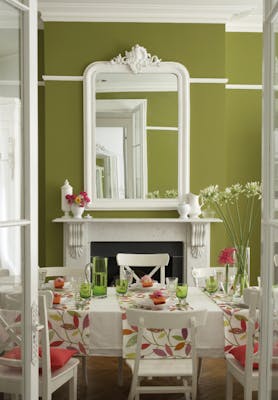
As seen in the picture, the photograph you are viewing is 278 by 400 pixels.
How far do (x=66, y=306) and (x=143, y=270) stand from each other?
3156 millimetres

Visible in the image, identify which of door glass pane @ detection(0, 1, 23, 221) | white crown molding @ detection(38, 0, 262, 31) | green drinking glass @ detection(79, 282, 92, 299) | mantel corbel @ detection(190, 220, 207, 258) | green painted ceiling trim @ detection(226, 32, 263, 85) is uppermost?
white crown molding @ detection(38, 0, 262, 31)

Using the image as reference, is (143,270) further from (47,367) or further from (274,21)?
(274,21)

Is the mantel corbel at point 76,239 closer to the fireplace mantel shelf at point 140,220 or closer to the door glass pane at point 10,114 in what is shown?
the fireplace mantel shelf at point 140,220

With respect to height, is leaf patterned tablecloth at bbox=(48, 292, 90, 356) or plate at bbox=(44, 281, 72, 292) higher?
plate at bbox=(44, 281, 72, 292)

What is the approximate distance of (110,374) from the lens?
4.68 m

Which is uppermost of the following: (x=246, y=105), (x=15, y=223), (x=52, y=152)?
(x=246, y=105)

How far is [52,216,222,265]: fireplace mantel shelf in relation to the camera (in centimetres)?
636

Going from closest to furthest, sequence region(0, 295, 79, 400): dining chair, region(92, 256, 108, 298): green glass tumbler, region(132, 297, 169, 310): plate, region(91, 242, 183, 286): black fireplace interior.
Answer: region(0, 295, 79, 400): dining chair
region(132, 297, 169, 310): plate
region(92, 256, 108, 298): green glass tumbler
region(91, 242, 183, 286): black fireplace interior

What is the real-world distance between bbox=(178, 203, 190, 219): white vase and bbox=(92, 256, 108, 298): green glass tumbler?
2.34m

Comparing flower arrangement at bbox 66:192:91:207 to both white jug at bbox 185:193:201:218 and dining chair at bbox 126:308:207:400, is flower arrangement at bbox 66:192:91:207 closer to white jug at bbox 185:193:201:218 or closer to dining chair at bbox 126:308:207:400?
white jug at bbox 185:193:201:218

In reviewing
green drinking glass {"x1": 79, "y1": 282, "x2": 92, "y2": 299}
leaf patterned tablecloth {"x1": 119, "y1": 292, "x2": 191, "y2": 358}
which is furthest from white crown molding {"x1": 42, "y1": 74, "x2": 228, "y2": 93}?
leaf patterned tablecloth {"x1": 119, "y1": 292, "x2": 191, "y2": 358}

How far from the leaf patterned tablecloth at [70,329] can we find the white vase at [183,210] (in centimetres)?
290

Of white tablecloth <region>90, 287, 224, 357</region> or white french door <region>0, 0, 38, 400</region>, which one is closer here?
white french door <region>0, 0, 38, 400</region>

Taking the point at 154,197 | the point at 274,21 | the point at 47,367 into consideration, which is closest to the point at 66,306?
the point at 47,367
